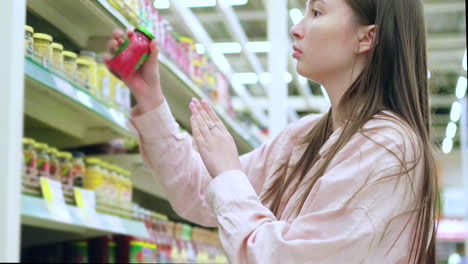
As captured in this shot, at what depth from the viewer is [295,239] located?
5.44 feet

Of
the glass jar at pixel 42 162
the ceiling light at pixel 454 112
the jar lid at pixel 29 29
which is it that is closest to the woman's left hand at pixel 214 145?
the jar lid at pixel 29 29

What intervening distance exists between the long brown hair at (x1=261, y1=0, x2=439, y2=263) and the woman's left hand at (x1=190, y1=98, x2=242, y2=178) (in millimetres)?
177

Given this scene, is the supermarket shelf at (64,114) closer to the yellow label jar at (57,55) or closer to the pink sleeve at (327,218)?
the yellow label jar at (57,55)

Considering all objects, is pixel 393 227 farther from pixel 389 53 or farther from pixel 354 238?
pixel 389 53

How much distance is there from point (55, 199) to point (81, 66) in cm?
52

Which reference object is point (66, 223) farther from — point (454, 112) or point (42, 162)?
point (454, 112)

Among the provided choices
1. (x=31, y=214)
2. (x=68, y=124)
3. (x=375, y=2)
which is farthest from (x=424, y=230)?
(x=68, y=124)

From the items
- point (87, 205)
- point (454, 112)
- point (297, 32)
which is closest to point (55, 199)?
point (87, 205)

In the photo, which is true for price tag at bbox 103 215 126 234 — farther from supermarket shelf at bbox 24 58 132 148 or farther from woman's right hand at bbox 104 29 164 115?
woman's right hand at bbox 104 29 164 115

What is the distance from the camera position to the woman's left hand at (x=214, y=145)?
Answer: 5.75 ft

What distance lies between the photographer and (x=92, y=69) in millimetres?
2557

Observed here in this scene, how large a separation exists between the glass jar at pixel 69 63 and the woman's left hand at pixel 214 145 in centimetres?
64

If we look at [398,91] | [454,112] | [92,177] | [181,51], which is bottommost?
[92,177]

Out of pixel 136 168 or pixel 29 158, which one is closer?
pixel 29 158
